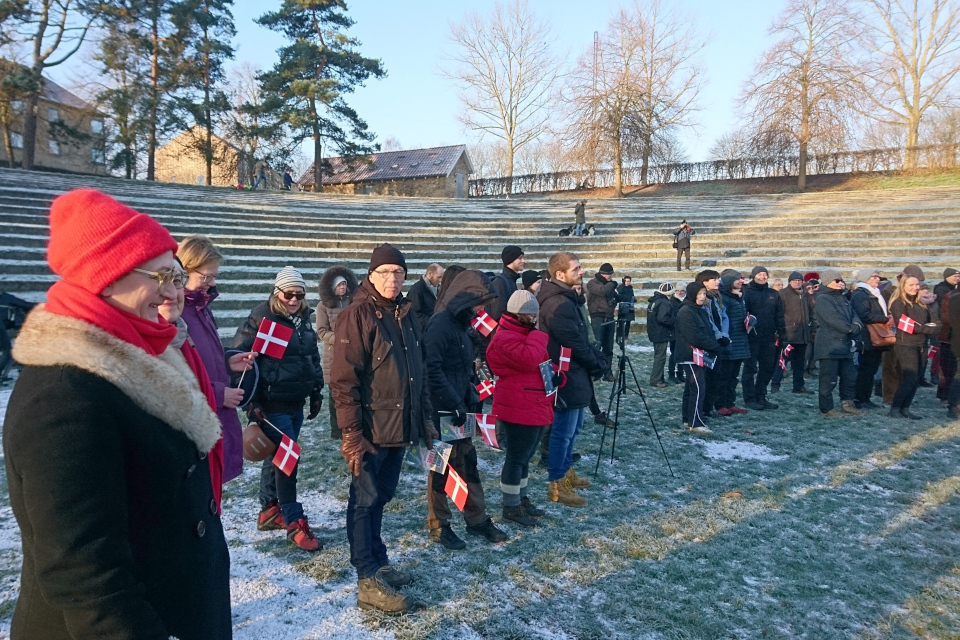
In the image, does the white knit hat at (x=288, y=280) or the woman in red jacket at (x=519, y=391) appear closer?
the white knit hat at (x=288, y=280)

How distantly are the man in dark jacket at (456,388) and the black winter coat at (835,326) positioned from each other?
5.31 metres

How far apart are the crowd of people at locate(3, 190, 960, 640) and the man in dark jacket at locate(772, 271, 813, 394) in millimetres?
49

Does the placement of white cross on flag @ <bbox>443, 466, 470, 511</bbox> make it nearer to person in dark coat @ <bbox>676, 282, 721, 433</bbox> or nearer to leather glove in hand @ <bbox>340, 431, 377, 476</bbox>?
leather glove in hand @ <bbox>340, 431, 377, 476</bbox>

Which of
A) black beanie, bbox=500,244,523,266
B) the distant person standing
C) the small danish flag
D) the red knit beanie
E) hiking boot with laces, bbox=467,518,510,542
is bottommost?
hiking boot with laces, bbox=467,518,510,542

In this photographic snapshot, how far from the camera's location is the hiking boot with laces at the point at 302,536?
3830 millimetres

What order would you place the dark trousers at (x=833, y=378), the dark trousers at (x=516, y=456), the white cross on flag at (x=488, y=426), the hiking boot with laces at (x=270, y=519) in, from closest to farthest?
the hiking boot with laces at (x=270, y=519) < the dark trousers at (x=516, y=456) < the white cross on flag at (x=488, y=426) < the dark trousers at (x=833, y=378)

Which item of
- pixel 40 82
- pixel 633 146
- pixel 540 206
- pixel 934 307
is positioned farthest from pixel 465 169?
pixel 934 307

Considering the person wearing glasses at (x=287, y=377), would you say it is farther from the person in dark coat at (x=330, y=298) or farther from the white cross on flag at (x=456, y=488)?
the person in dark coat at (x=330, y=298)

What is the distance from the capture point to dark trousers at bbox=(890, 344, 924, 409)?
7.15 metres

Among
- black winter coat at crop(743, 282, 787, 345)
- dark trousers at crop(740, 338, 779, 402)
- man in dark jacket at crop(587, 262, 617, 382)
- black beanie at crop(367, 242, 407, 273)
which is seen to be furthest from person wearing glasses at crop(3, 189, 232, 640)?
man in dark jacket at crop(587, 262, 617, 382)

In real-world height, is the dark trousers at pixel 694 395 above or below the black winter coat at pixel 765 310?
below

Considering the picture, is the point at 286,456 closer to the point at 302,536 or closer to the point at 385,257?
the point at 302,536

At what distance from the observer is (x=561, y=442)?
472 centimetres

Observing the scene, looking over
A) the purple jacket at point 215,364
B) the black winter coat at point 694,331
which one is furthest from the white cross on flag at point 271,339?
the black winter coat at point 694,331
